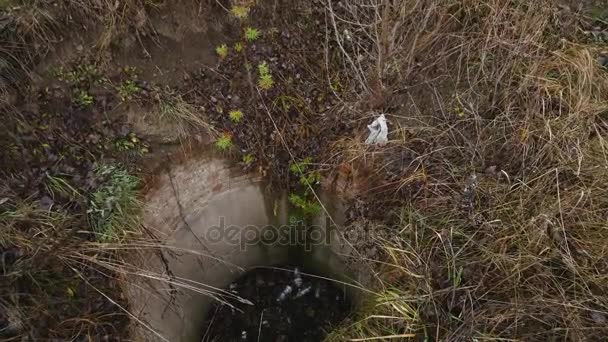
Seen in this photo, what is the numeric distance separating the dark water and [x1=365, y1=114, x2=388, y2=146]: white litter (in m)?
1.69

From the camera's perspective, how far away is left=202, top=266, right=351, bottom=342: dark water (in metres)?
4.44

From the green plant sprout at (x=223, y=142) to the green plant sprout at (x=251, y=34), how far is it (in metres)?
0.86

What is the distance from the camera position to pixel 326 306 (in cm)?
459

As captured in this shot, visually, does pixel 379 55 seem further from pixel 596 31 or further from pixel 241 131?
pixel 596 31

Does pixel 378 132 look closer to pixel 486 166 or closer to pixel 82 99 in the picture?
pixel 486 166

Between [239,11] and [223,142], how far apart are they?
44.6 inches

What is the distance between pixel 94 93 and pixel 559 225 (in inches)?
135

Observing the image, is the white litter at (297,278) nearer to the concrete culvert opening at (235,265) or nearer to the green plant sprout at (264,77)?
the concrete culvert opening at (235,265)

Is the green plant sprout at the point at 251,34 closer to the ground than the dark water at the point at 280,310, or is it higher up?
higher up

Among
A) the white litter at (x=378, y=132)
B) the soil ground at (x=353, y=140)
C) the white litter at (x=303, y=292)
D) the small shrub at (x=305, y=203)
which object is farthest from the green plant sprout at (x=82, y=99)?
the white litter at (x=303, y=292)

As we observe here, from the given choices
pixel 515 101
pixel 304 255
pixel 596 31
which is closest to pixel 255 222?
pixel 304 255

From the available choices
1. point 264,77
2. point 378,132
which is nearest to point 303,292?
point 378,132

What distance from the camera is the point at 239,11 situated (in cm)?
378

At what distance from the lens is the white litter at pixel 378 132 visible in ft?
11.5
